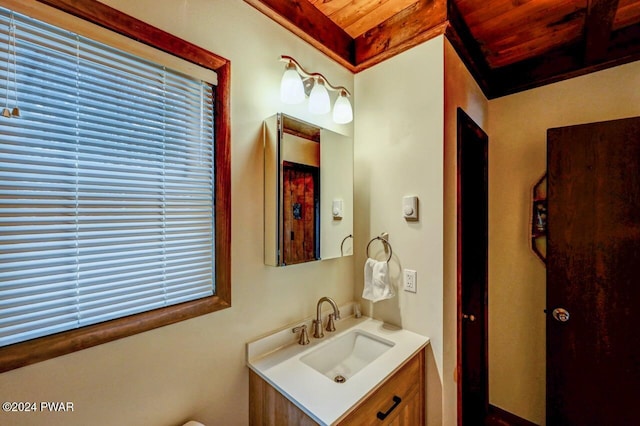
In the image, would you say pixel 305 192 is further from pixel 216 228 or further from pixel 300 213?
pixel 216 228

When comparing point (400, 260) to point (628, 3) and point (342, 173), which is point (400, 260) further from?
point (628, 3)

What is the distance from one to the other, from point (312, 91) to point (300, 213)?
26.5 inches

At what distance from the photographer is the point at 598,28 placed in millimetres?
1484

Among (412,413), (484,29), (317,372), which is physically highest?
(484,29)

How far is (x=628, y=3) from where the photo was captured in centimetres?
141

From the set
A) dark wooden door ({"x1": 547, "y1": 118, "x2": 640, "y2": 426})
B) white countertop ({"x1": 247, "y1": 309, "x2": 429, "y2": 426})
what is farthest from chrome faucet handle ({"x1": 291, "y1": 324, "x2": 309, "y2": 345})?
dark wooden door ({"x1": 547, "y1": 118, "x2": 640, "y2": 426})

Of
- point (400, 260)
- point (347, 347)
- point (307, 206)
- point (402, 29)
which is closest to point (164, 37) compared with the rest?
point (307, 206)

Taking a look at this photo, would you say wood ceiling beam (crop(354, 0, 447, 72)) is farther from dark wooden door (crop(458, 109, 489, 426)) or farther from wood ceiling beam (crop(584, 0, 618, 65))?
dark wooden door (crop(458, 109, 489, 426))

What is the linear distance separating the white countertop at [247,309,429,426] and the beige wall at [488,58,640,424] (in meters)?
1.08

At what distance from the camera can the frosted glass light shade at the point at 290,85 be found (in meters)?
1.33

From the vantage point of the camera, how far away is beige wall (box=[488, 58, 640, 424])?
186 cm

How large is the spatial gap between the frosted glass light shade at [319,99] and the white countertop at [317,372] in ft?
3.90

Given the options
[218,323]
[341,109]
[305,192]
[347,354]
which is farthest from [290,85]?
[347,354]

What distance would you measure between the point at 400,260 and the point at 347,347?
1.88ft
